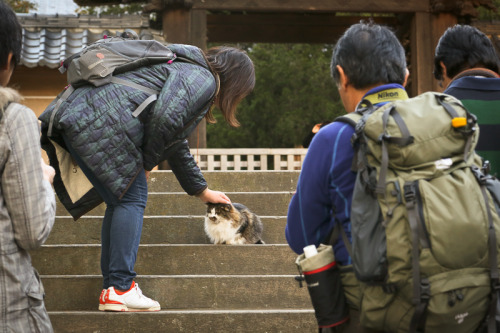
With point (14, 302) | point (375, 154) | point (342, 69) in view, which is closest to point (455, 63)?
point (342, 69)

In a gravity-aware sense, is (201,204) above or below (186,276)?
below

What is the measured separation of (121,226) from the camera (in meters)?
4.15

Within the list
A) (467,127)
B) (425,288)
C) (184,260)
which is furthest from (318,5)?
(425,288)

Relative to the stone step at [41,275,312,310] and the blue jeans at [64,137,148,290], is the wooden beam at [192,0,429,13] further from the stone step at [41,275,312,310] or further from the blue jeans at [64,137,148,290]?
the blue jeans at [64,137,148,290]

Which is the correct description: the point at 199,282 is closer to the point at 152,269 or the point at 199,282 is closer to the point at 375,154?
the point at 152,269

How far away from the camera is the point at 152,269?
18.2 feet

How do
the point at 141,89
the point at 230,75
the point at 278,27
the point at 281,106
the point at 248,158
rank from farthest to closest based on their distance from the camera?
the point at 281,106, the point at 278,27, the point at 248,158, the point at 230,75, the point at 141,89

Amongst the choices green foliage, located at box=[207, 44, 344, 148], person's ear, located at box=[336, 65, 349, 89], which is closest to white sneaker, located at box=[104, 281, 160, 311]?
person's ear, located at box=[336, 65, 349, 89]

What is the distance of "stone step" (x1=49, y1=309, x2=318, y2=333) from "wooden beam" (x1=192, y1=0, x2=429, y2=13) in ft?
20.8

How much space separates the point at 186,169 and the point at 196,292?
1.05 m

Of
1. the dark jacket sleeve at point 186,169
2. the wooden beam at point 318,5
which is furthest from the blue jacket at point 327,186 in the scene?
the wooden beam at point 318,5

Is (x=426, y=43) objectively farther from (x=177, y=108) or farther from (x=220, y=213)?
(x=177, y=108)

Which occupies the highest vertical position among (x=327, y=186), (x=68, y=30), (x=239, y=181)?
(x=68, y=30)

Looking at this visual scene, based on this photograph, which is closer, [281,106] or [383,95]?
[383,95]
